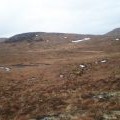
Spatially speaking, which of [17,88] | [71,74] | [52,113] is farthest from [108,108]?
[71,74]

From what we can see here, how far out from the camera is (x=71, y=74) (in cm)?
6141

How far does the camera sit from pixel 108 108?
1391 inches

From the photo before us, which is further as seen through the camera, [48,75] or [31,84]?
[48,75]

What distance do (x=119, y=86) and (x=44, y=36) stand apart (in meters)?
134

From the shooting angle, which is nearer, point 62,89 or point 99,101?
point 99,101

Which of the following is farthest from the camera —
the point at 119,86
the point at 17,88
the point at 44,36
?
the point at 44,36

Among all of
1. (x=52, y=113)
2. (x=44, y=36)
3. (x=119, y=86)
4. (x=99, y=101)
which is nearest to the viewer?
(x=52, y=113)

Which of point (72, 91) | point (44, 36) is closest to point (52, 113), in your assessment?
point (72, 91)

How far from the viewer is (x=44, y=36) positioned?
6924 inches

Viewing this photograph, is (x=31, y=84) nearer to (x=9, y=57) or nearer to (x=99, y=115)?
(x=99, y=115)

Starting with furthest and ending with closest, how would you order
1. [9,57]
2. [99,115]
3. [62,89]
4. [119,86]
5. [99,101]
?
[9,57], [62,89], [119,86], [99,101], [99,115]

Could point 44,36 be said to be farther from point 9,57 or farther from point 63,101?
point 63,101

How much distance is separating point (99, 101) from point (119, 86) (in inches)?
246

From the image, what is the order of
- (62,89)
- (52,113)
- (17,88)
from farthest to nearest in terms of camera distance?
1. (17,88)
2. (62,89)
3. (52,113)
